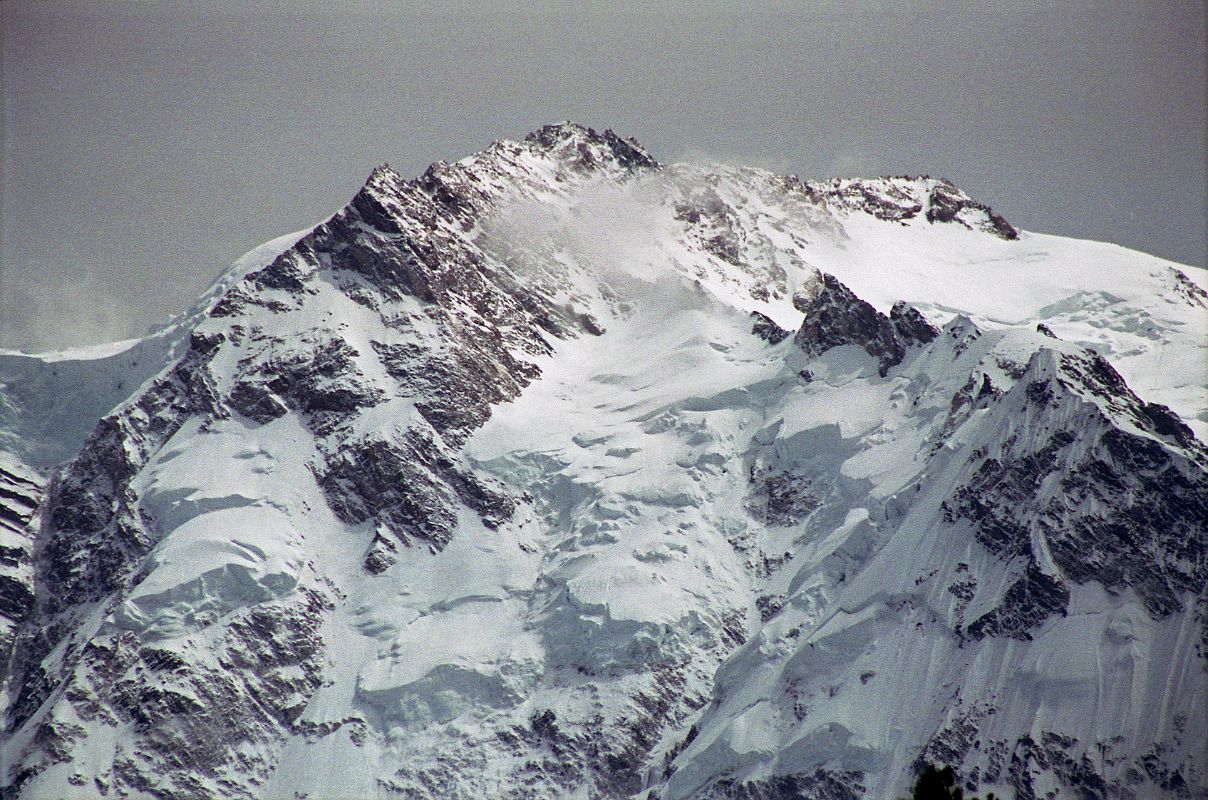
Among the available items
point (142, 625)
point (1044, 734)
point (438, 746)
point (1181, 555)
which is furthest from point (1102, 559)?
point (142, 625)

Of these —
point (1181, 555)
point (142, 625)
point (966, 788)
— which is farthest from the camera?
point (142, 625)

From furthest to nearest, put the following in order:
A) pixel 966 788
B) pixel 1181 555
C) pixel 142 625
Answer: pixel 142 625 → pixel 1181 555 → pixel 966 788

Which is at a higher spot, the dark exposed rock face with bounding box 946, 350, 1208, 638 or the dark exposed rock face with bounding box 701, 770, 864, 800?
the dark exposed rock face with bounding box 946, 350, 1208, 638

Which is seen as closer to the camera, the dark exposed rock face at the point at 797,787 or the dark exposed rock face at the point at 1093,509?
the dark exposed rock face at the point at 797,787

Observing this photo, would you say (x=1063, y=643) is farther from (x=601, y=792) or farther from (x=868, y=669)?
(x=601, y=792)

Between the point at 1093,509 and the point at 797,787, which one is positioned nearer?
the point at 797,787

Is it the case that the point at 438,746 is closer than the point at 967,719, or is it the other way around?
the point at 967,719

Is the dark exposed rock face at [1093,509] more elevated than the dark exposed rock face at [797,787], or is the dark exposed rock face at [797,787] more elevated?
the dark exposed rock face at [1093,509]

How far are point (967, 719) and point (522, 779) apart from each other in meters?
49.1

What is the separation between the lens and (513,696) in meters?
197

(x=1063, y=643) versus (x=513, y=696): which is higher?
(x=1063, y=643)

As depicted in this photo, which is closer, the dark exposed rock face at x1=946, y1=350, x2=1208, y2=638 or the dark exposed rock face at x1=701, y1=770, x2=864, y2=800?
the dark exposed rock face at x1=701, y1=770, x2=864, y2=800

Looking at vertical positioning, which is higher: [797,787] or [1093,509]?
[1093,509]

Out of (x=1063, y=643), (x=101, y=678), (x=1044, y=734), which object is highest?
(x=1063, y=643)
